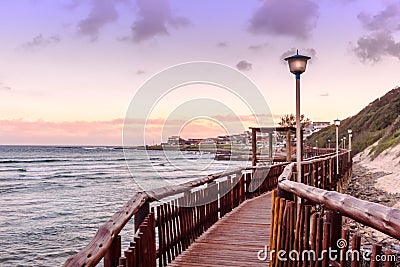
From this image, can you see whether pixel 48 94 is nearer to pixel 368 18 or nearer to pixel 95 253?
pixel 368 18

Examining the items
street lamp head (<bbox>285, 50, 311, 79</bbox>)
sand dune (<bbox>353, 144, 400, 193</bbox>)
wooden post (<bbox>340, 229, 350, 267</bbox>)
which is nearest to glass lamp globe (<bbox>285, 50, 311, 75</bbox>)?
street lamp head (<bbox>285, 50, 311, 79</bbox>)

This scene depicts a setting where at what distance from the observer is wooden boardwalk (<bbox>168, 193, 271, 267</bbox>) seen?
4.96 meters

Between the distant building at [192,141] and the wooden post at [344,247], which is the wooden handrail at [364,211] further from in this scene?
the distant building at [192,141]

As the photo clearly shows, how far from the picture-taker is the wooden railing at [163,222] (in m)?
3.08

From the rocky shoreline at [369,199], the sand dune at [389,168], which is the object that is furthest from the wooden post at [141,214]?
the sand dune at [389,168]

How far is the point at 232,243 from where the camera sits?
5.85m

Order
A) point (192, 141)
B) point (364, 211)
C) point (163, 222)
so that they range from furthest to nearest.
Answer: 1. point (192, 141)
2. point (163, 222)
3. point (364, 211)

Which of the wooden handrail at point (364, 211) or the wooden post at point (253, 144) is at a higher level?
the wooden post at point (253, 144)

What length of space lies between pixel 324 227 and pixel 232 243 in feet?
11.1

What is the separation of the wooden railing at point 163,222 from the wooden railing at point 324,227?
1224 millimetres

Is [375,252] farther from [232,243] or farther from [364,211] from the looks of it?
[232,243]

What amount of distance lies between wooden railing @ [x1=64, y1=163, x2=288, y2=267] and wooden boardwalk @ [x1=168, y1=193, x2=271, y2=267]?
14 centimetres

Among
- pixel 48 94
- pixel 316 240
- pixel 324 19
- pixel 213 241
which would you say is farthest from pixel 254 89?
pixel 48 94

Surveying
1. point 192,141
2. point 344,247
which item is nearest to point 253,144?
point 192,141
